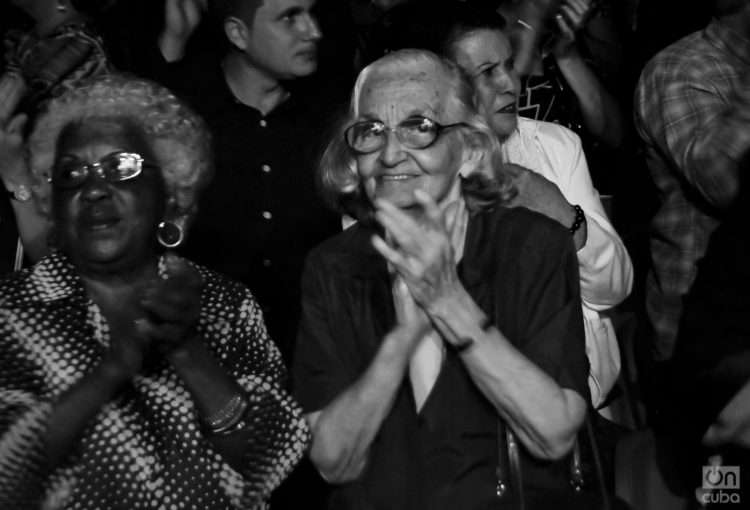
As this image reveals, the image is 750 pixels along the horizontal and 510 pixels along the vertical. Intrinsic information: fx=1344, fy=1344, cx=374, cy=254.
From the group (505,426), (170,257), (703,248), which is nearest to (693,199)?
(703,248)

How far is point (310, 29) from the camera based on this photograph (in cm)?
451

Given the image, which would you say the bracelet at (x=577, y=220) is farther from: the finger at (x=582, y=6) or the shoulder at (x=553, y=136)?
the finger at (x=582, y=6)

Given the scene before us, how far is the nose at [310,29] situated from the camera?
450 centimetres

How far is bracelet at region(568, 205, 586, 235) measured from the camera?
3697 millimetres

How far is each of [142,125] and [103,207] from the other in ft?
0.83

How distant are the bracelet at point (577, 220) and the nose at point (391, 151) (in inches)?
Answer: 23.3

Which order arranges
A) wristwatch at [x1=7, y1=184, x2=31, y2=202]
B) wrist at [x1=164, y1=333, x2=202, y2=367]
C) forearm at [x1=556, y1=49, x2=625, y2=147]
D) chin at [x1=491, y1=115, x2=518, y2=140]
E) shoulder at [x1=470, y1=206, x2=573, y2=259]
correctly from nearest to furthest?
wrist at [x1=164, y1=333, x2=202, y2=367] → shoulder at [x1=470, y1=206, x2=573, y2=259] → wristwatch at [x1=7, y1=184, x2=31, y2=202] → chin at [x1=491, y1=115, x2=518, y2=140] → forearm at [x1=556, y1=49, x2=625, y2=147]

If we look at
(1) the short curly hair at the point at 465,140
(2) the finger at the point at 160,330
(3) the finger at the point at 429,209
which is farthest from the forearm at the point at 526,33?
(2) the finger at the point at 160,330

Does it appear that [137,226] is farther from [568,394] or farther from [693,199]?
[693,199]

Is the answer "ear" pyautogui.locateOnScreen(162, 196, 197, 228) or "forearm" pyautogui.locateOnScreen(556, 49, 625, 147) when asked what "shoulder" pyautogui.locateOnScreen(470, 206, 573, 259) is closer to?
"ear" pyautogui.locateOnScreen(162, 196, 197, 228)

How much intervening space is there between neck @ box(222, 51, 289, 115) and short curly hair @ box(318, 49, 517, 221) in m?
0.89

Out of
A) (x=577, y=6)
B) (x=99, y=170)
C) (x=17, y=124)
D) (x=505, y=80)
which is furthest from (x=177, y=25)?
(x=99, y=170)

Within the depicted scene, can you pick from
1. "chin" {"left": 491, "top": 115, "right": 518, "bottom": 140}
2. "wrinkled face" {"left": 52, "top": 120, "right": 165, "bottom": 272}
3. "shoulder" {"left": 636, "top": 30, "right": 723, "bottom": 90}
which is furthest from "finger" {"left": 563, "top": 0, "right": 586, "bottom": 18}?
"wrinkled face" {"left": 52, "top": 120, "right": 165, "bottom": 272}

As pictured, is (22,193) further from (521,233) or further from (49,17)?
(521,233)
